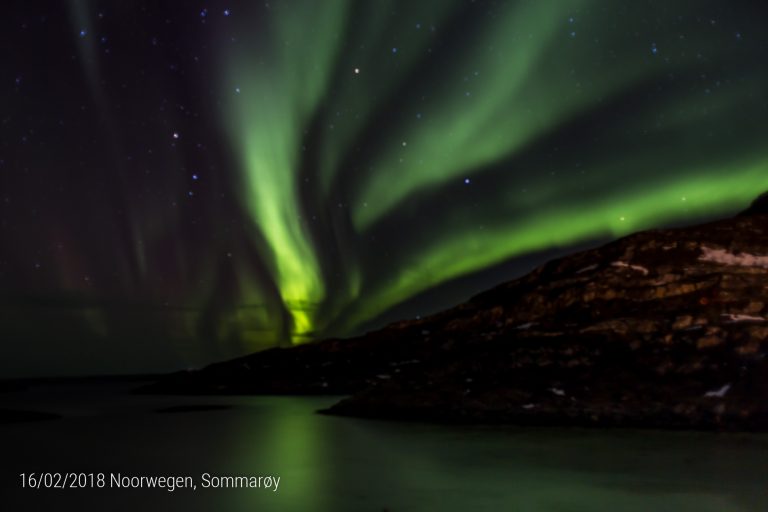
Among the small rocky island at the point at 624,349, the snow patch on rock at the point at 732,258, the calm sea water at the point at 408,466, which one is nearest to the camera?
the calm sea water at the point at 408,466

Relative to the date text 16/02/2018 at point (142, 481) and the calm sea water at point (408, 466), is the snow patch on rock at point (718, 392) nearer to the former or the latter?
the calm sea water at point (408, 466)

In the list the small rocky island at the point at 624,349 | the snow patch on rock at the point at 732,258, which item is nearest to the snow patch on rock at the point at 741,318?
the small rocky island at the point at 624,349

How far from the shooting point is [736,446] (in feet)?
118

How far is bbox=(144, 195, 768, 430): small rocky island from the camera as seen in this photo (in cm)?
4938

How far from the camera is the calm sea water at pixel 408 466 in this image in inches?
891

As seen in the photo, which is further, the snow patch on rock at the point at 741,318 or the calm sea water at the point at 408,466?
the snow patch on rock at the point at 741,318

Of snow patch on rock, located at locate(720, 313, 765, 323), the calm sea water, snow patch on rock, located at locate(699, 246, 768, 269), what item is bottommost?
the calm sea water

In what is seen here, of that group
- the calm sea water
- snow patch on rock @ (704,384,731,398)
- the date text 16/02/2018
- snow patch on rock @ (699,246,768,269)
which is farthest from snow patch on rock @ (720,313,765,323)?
the date text 16/02/2018

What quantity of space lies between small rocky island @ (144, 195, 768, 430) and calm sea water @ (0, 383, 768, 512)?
5.37 m

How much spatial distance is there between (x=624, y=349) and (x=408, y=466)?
33.4m

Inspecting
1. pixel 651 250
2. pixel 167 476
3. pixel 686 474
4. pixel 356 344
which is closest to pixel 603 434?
pixel 686 474

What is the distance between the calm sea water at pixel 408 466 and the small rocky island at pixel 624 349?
5371mm

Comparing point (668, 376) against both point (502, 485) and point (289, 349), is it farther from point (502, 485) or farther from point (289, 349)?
point (289, 349)

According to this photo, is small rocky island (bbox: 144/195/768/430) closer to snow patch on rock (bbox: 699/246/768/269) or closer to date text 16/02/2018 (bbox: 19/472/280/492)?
snow patch on rock (bbox: 699/246/768/269)
